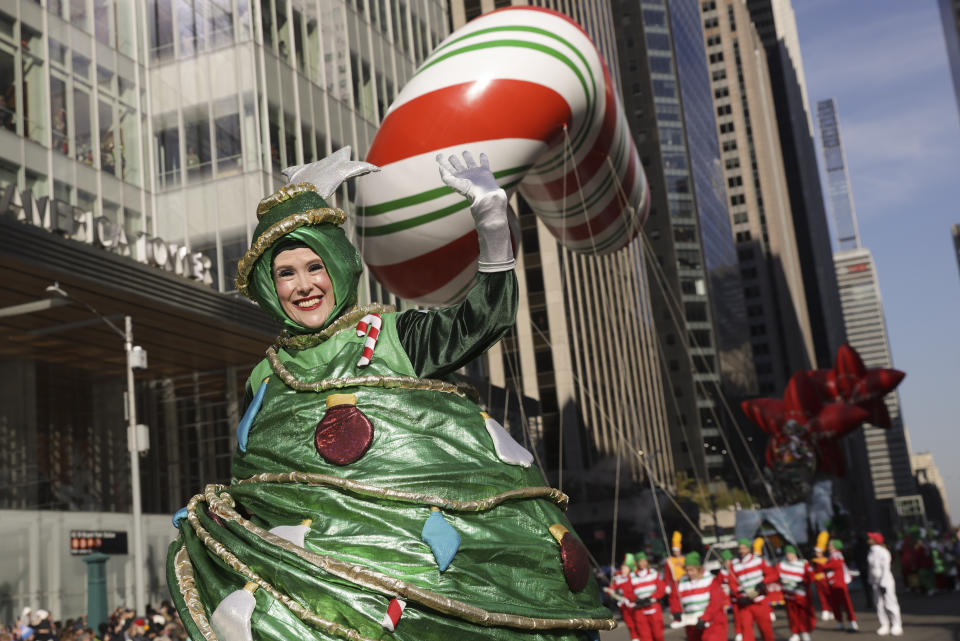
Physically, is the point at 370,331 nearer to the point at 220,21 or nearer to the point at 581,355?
the point at 220,21

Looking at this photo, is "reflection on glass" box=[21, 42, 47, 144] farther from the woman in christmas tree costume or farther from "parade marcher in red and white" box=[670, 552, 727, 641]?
the woman in christmas tree costume

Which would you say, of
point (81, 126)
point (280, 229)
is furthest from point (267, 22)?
point (280, 229)

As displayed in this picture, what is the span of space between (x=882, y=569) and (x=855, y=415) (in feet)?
22.3

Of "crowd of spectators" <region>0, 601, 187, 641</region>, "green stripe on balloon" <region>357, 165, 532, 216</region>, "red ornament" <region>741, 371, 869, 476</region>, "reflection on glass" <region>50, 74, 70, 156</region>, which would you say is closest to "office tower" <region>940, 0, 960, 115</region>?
"red ornament" <region>741, 371, 869, 476</region>

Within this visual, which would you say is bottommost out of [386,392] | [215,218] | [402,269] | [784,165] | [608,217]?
[386,392]

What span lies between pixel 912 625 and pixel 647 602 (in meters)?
5.88

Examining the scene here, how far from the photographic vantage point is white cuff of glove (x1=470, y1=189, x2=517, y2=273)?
3066 millimetres

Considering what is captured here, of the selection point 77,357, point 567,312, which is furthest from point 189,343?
point 567,312

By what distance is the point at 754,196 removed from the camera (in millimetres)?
131000

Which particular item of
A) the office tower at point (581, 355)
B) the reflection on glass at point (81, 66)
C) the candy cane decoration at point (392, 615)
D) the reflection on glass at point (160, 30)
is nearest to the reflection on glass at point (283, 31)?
the reflection on glass at point (160, 30)

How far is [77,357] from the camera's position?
23.8 meters

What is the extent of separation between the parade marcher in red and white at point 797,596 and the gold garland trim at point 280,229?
13827 mm

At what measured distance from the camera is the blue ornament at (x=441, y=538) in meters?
2.88

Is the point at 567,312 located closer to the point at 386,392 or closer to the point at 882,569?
the point at 882,569
